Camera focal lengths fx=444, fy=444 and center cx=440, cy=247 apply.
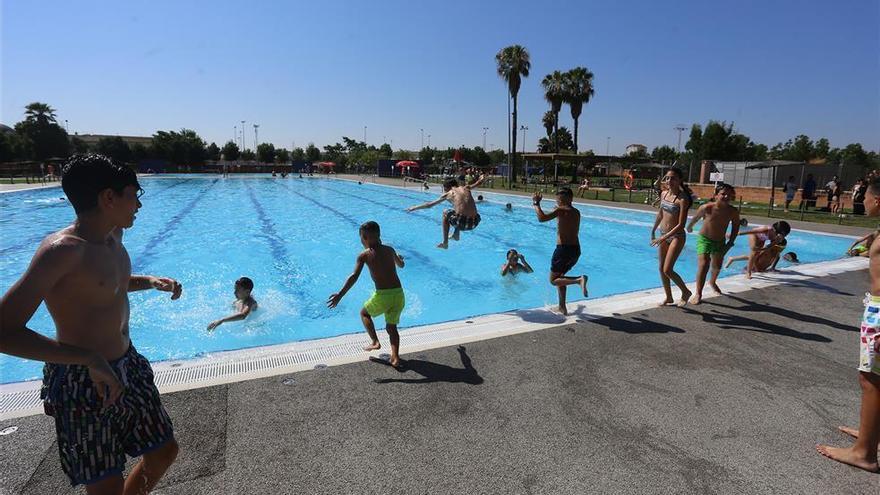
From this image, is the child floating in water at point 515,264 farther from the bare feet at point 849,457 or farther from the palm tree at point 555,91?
the palm tree at point 555,91

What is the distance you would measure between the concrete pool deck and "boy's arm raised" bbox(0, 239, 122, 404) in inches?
45.1

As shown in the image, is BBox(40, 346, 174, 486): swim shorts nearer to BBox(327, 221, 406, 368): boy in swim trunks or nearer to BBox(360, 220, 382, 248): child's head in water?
BBox(327, 221, 406, 368): boy in swim trunks

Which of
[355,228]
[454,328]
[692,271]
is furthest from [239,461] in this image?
[355,228]

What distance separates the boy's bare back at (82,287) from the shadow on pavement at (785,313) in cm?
675

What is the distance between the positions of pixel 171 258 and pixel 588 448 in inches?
485

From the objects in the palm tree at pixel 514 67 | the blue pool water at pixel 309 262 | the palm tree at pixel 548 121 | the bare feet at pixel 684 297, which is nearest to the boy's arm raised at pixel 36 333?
the blue pool water at pixel 309 262

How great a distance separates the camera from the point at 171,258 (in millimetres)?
12031

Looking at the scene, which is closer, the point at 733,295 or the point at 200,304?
the point at 733,295

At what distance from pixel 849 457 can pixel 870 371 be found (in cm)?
60

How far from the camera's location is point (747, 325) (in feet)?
17.6

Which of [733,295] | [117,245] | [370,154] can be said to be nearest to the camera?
[117,245]

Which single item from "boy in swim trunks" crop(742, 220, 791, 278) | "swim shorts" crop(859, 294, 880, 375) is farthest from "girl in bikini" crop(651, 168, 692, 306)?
"swim shorts" crop(859, 294, 880, 375)

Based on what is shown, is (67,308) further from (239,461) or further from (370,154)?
(370,154)

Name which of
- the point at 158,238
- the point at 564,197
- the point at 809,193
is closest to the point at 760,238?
the point at 564,197
